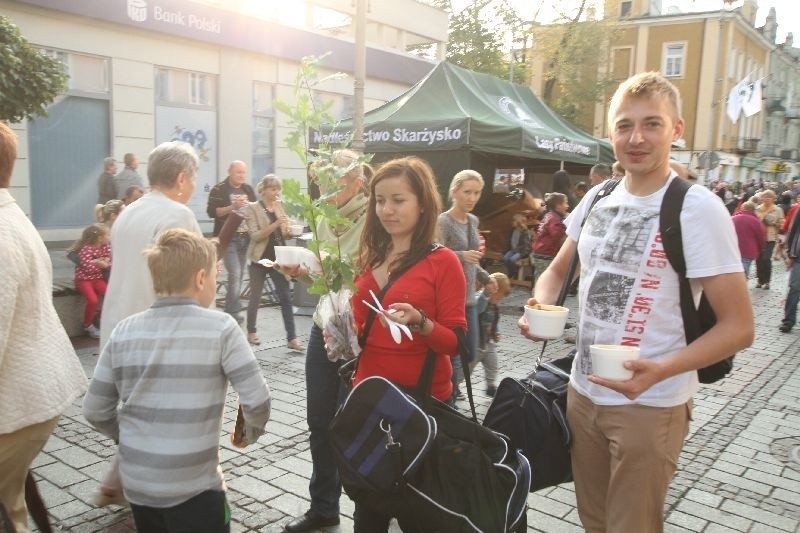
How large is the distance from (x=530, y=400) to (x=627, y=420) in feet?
1.26

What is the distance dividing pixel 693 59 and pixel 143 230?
40.1m

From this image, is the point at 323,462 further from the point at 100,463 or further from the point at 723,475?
the point at 723,475

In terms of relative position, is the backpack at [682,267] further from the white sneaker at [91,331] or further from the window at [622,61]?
the window at [622,61]

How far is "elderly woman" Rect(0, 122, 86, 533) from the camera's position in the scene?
7.32 ft

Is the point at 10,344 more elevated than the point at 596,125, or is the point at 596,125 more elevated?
the point at 596,125

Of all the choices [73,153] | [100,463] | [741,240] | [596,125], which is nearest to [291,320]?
[100,463]

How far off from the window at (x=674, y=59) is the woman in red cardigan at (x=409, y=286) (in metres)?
39.8

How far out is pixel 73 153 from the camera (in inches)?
505

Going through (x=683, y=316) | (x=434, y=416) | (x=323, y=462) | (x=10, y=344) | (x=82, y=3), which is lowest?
(x=323, y=462)

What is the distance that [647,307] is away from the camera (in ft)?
6.17

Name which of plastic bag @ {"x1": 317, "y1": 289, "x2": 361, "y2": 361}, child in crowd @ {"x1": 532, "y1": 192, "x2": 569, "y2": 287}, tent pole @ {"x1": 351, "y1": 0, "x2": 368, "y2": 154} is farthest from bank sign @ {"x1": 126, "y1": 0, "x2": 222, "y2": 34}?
plastic bag @ {"x1": 317, "y1": 289, "x2": 361, "y2": 361}

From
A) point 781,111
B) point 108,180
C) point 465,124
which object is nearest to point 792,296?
point 465,124

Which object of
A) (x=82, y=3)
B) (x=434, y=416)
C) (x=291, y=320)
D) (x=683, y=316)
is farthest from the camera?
(x=82, y=3)

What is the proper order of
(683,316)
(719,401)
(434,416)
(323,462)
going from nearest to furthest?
(683,316) → (434,416) → (323,462) → (719,401)
